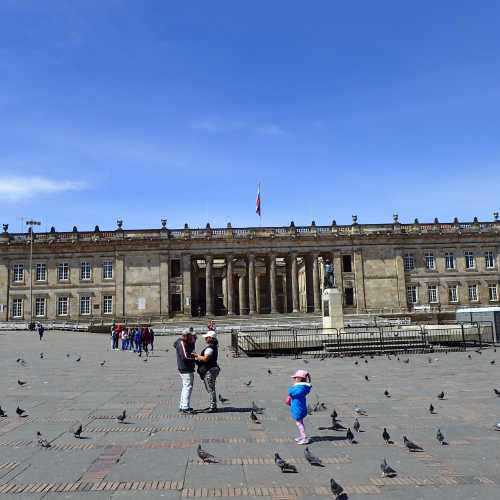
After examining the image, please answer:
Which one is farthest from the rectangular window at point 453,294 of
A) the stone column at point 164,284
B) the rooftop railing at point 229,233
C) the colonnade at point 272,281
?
the stone column at point 164,284

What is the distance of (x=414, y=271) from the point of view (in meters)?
66.2

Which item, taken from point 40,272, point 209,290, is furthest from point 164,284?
point 40,272

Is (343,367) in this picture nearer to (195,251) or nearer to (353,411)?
(353,411)

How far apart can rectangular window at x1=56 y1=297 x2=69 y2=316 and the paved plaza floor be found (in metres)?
49.7

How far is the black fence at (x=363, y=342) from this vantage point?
2642 centimetres

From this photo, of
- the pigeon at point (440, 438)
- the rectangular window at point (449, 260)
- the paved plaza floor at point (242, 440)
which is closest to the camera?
the paved plaza floor at point (242, 440)

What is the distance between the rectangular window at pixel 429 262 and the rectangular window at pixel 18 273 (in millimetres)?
49911

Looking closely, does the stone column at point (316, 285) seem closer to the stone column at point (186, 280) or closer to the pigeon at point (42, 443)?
the stone column at point (186, 280)

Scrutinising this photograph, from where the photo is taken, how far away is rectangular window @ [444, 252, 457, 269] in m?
66.6

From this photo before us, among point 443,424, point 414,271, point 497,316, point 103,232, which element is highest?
point 103,232

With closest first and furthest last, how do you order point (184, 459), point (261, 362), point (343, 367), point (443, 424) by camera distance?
point (184, 459) → point (443, 424) → point (343, 367) → point (261, 362)

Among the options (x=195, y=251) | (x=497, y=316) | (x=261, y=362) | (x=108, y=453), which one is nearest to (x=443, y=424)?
(x=108, y=453)

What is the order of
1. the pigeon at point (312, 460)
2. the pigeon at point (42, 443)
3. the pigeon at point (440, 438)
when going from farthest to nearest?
the pigeon at point (440, 438), the pigeon at point (42, 443), the pigeon at point (312, 460)

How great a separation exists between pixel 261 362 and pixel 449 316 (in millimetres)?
34907
